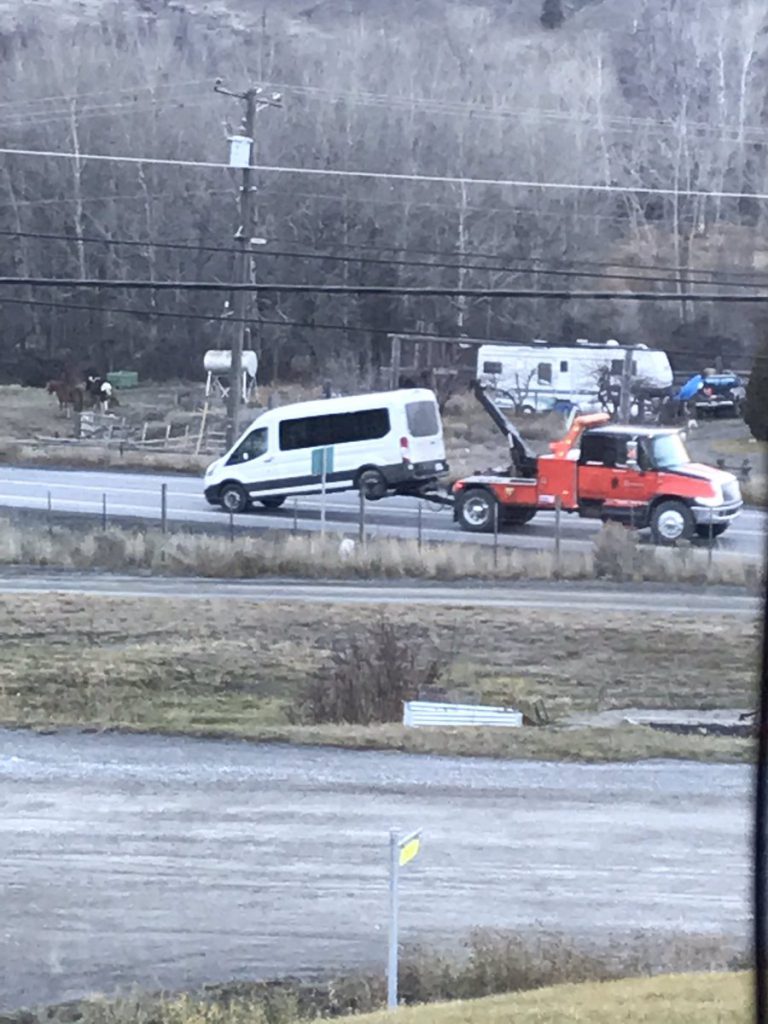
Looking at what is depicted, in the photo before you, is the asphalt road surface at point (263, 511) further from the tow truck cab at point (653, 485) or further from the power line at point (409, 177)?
the power line at point (409, 177)

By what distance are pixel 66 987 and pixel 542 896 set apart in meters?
1.60

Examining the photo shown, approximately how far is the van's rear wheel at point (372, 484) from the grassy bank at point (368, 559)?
181 cm

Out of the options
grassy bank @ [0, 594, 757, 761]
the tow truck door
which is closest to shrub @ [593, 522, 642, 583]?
the tow truck door

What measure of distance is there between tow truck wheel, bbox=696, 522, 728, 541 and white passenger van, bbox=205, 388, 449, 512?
9.24 ft

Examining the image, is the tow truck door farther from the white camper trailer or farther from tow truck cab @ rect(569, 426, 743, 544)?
the white camper trailer

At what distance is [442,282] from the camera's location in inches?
672

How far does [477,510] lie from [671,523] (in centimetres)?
163

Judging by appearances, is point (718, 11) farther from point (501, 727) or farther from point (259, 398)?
point (501, 727)

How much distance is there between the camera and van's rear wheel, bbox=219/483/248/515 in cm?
1364

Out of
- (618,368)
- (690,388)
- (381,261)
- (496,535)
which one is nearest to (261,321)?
(381,261)

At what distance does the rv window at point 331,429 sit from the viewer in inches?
538

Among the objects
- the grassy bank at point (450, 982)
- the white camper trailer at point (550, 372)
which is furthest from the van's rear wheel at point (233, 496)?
the grassy bank at point (450, 982)

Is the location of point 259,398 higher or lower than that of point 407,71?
lower

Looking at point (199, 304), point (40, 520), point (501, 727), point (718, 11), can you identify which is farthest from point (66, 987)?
point (718, 11)
